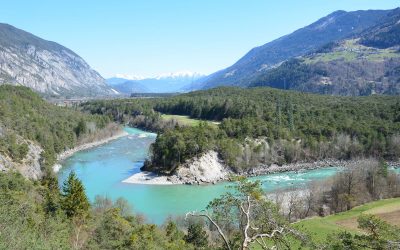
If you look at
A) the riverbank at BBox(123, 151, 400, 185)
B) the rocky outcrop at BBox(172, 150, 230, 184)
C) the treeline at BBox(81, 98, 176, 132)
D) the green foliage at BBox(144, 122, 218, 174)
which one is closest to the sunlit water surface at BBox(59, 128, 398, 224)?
the riverbank at BBox(123, 151, 400, 185)

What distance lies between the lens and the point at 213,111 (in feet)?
407

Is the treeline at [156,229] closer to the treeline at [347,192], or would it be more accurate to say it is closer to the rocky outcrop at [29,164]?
the treeline at [347,192]

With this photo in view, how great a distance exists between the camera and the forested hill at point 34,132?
6412cm

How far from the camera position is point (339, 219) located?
37344 millimetres

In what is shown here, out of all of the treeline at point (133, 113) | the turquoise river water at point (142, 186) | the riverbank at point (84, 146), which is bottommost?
the turquoise river water at point (142, 186)

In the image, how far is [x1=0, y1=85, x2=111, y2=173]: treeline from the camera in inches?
2630

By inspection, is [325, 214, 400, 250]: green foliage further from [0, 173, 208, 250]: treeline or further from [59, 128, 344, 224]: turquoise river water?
[59, 128, 344, 224]: turquoise river water

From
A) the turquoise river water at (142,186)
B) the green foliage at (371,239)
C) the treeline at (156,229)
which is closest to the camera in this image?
the treeline at (156,229)

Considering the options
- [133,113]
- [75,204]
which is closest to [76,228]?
[75,204]

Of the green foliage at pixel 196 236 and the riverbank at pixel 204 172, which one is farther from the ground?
the green foliage at pixel 196 236

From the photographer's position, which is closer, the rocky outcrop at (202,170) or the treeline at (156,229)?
the treeline at (156,229)

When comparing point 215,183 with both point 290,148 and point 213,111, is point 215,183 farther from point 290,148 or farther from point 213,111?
point 213,111

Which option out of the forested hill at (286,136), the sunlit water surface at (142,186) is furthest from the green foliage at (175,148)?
the sunlit water surface at (142,186)

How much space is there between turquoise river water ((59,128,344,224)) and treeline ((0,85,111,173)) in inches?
185
